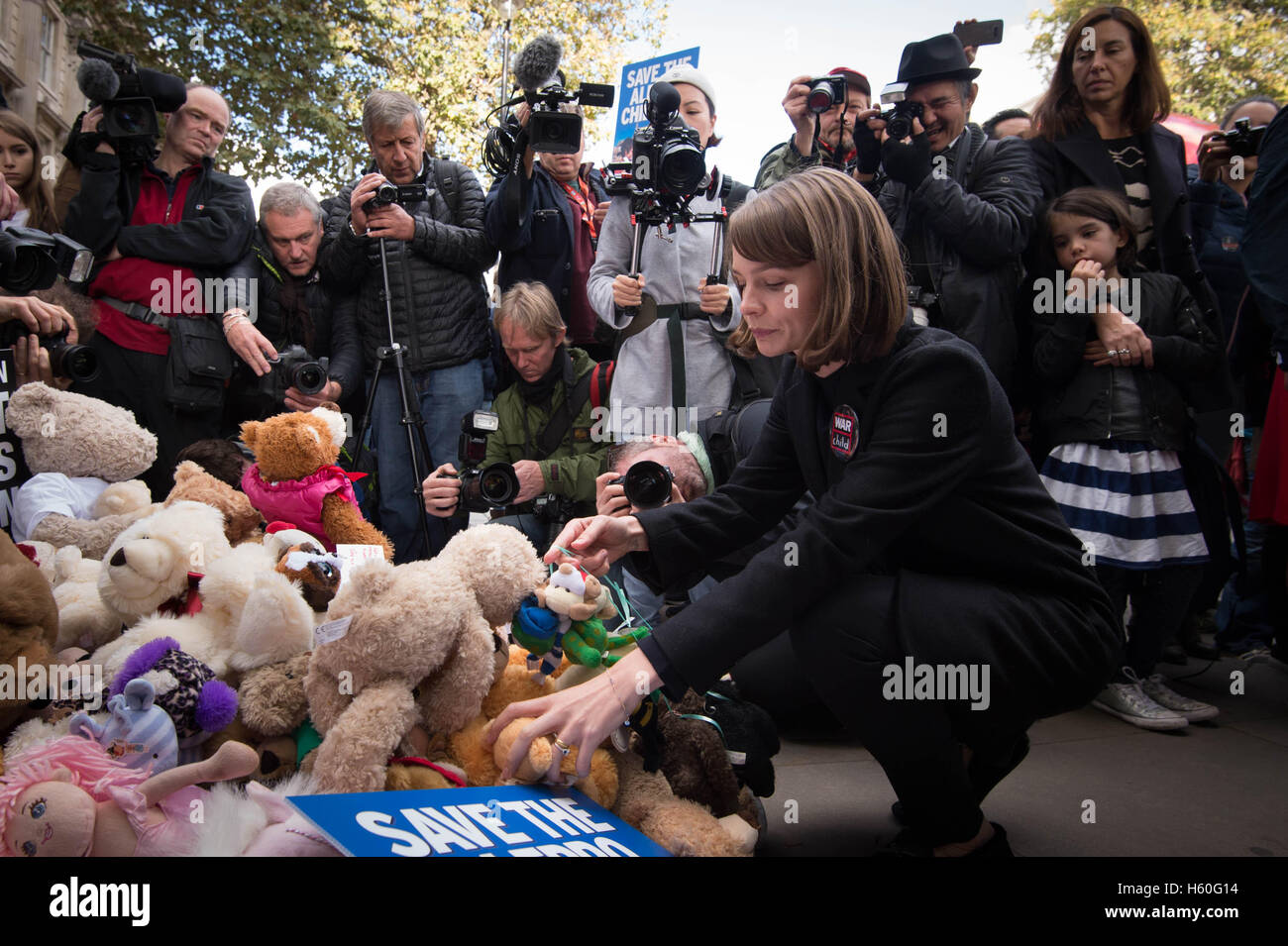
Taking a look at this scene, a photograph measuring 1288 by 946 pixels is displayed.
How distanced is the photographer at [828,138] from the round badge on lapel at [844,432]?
1909mm

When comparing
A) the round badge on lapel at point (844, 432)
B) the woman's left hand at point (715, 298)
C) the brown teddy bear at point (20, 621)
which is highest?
the woman's left hand at point (715, 298)

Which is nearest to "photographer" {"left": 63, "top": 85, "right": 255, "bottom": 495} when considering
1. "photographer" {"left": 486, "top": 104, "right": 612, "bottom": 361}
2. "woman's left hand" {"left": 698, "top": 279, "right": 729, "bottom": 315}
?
"photographer" {"left": 486, "top": 104, "right": 612, "bottom": 361}

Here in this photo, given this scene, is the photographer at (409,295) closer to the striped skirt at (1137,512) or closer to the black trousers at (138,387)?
the black trousers at (138,387)

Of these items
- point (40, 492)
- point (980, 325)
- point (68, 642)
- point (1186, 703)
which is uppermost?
point (980, 325)

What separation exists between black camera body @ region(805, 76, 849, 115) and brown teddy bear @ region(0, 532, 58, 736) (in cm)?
310

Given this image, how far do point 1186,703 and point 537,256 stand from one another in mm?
3023

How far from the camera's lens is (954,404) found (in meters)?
1.76

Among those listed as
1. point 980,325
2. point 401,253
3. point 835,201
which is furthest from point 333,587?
point 980,325

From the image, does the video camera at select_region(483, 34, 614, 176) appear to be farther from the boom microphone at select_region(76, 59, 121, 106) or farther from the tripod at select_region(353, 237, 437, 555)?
the boom microphone at select_region(76, 59, 121, 106)

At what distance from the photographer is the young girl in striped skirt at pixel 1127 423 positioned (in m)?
3.13

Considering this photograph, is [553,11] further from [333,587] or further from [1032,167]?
[333,587]

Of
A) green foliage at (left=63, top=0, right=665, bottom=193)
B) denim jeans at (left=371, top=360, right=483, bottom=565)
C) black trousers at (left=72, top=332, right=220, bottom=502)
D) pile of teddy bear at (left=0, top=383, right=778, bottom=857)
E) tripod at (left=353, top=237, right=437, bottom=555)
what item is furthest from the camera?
green foliage at (left=63, top=0, right=665, bottom=193)

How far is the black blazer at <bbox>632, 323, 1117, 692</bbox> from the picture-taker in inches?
66.6

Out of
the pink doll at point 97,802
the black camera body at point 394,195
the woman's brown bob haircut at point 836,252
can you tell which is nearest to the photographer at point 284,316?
the black camera body at point 394,195
